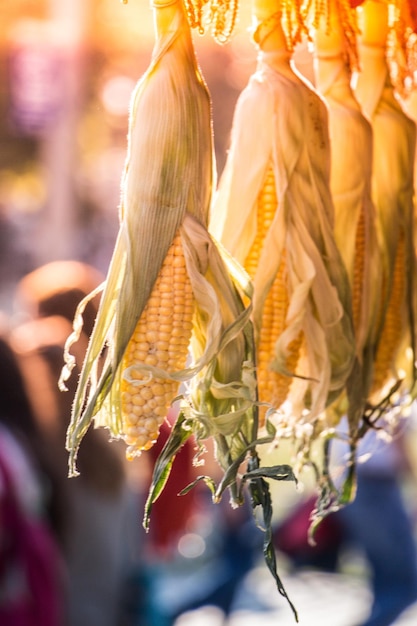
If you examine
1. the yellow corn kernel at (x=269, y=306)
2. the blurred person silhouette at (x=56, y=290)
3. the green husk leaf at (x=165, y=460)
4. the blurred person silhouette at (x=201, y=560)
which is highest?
the yellow corn kernel at (x=269, y=306)

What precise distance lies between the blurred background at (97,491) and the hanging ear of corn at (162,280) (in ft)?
0.57

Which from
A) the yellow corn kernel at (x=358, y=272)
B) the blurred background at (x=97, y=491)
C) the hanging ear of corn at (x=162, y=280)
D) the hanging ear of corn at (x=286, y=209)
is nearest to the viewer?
the hanging ear of corn at (x=162, y=280)

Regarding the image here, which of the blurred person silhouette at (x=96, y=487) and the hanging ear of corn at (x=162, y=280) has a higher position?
the hanging ear of corn at (x=162, y=280)

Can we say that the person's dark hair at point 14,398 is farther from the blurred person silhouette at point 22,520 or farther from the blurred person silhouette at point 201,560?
the blurred person silhouette at point 201,560

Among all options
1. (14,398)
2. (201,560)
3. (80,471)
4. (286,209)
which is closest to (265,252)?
(286,209)

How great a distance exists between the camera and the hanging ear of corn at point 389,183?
1.10 metres

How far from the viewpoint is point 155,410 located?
0.85m

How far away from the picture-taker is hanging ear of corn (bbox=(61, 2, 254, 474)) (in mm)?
837

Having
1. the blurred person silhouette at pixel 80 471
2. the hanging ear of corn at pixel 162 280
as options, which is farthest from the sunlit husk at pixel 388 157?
the blurred person silhouette at pixel 80 471

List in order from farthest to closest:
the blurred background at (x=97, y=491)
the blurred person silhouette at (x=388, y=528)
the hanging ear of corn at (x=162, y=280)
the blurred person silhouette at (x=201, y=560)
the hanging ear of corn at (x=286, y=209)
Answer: the blurred person silhouette at (x=388, y=528)
the blurred person silhouette at (x=201, y=560)
the blurred background at (x=97, y=491)
the hanging ear of corn at (x=286, y=209)
the hanging ear of corn at (x=162, y=280)

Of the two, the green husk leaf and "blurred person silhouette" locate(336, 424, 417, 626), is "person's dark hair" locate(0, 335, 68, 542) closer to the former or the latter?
the green husk leaf

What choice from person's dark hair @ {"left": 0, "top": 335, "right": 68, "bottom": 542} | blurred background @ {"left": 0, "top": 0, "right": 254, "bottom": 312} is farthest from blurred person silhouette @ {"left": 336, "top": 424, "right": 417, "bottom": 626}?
blurred background @ {"left": 0, "top": 0, "right": 254, "bottom": 312}

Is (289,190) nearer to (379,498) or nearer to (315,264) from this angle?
(315,264)

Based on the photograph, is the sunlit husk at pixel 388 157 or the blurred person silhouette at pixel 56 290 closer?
the sunlit husk at pixel 388 157
